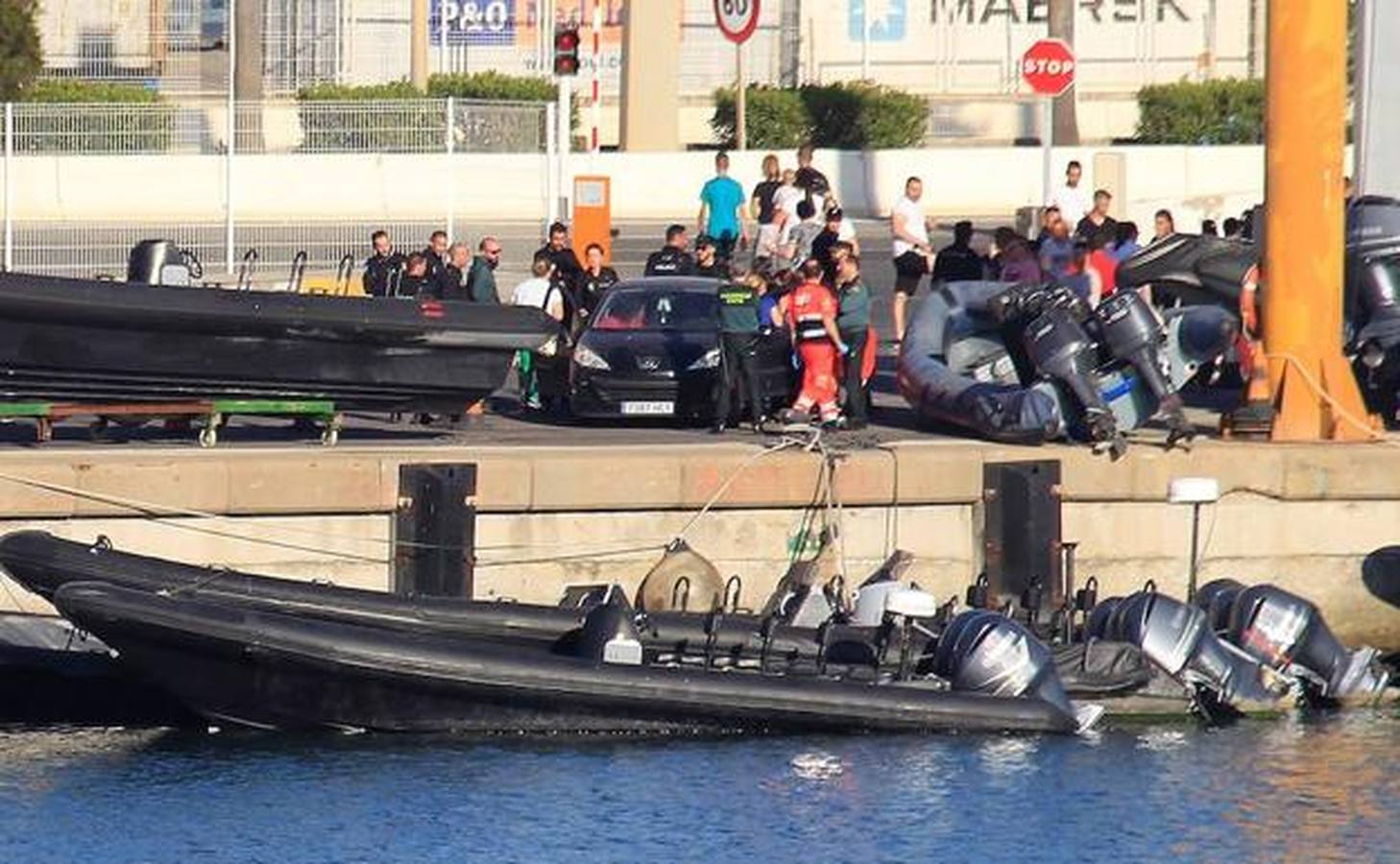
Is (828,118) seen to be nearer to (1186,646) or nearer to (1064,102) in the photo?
(1064,102)

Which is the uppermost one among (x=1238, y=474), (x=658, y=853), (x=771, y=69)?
(x=771, y=69)

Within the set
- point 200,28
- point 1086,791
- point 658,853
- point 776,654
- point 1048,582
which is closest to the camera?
point 658,853

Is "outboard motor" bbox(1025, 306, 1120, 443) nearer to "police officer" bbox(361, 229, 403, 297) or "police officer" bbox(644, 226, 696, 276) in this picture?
"police officer" bbox(644, 226, 696, 276)

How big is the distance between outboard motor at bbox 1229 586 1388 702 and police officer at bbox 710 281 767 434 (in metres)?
4.03

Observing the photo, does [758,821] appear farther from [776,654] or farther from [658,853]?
[776,654]

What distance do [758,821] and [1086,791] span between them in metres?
1.90

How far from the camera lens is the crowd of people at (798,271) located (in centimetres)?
2388

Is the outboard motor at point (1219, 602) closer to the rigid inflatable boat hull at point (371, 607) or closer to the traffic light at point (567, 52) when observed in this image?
the rigid inflatable boat hull at point (371, 607)

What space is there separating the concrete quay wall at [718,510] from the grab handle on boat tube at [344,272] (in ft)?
26.5

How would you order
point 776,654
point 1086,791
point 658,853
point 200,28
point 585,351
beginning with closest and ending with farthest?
point 658,853 → point 1086,791 → point 776,654 → point 585,351 → point 200,28

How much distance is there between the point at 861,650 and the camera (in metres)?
20.4

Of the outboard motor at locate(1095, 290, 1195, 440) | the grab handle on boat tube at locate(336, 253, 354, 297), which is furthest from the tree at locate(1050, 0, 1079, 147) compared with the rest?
the outboard motor at locate(1095, 290, 1195, 440)

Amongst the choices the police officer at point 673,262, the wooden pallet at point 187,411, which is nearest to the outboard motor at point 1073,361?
the wooden pallet at point 187,411

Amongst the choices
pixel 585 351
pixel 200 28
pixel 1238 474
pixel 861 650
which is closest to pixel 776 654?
pixel 861 650
